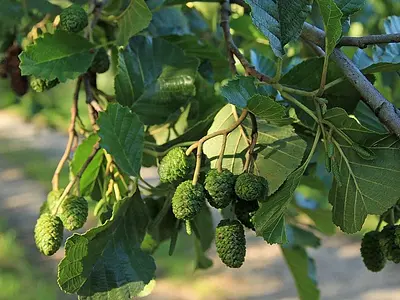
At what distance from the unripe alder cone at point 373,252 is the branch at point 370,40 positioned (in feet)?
0.81

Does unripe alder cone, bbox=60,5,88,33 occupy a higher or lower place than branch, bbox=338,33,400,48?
lower

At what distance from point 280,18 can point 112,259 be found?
375mm

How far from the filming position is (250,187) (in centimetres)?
71

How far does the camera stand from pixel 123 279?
2.77 ft

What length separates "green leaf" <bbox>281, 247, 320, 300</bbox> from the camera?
4.43ft

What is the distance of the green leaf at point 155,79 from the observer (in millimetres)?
986

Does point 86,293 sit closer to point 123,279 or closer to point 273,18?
point 123,279

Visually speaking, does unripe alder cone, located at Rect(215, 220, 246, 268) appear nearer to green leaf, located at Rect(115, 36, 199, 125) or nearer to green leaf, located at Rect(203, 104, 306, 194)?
green leaf, located at Rect(203, 104, 306, 194)

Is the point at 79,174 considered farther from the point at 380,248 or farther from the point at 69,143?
the point at 380,248

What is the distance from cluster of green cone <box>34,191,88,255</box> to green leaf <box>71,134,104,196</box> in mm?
109

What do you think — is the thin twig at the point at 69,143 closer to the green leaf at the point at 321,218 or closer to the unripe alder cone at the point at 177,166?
the unripe alder cone at the point at 177,166

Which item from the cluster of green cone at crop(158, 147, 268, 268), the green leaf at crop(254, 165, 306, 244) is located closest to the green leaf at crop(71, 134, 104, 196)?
the cluster of green cone at crop(158, 147, 268, 268)

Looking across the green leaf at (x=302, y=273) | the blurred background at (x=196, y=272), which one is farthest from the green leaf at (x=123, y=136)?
the blurred background at (x=196, y=272)

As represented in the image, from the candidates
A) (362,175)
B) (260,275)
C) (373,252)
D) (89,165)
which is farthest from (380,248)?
(260,275)
